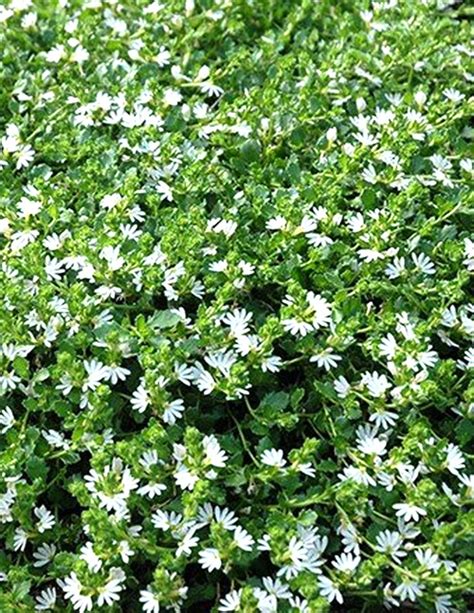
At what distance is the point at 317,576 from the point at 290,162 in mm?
1147

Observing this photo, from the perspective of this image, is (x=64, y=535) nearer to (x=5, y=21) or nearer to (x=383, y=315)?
(x=383, y=315)

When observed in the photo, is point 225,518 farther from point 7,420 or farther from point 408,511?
point 7,420

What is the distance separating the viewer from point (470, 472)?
217cm

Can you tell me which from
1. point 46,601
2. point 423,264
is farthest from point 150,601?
point 423,264

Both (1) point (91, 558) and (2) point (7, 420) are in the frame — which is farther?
(2) point (7, 420)

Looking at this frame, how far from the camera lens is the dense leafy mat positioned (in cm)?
201

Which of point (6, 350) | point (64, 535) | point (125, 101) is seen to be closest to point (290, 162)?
point (125, 101)

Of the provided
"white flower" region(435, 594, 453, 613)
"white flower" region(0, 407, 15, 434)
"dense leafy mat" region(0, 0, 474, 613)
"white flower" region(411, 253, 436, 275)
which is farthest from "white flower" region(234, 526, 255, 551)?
"white flower" region(411, 253, 436, 275)

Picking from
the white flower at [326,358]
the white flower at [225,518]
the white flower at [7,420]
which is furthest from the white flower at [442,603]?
the white flower at [7,420]

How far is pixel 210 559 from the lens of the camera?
1964 mm

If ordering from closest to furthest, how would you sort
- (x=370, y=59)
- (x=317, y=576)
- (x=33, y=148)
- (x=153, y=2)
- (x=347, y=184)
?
1. (x=317, y=576)
2. (x=347, y=184)
3. (x=33, y=148)
4. (x=370, y=59)
5. (x=153, y=2)

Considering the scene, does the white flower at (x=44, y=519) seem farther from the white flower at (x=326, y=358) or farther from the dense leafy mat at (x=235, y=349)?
the white flower at (x=326, y=358)

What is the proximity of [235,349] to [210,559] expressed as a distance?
0.47 meters

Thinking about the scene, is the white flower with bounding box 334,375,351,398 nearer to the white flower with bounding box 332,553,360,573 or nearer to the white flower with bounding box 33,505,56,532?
the white flower with bounding box 332,553,360,573
